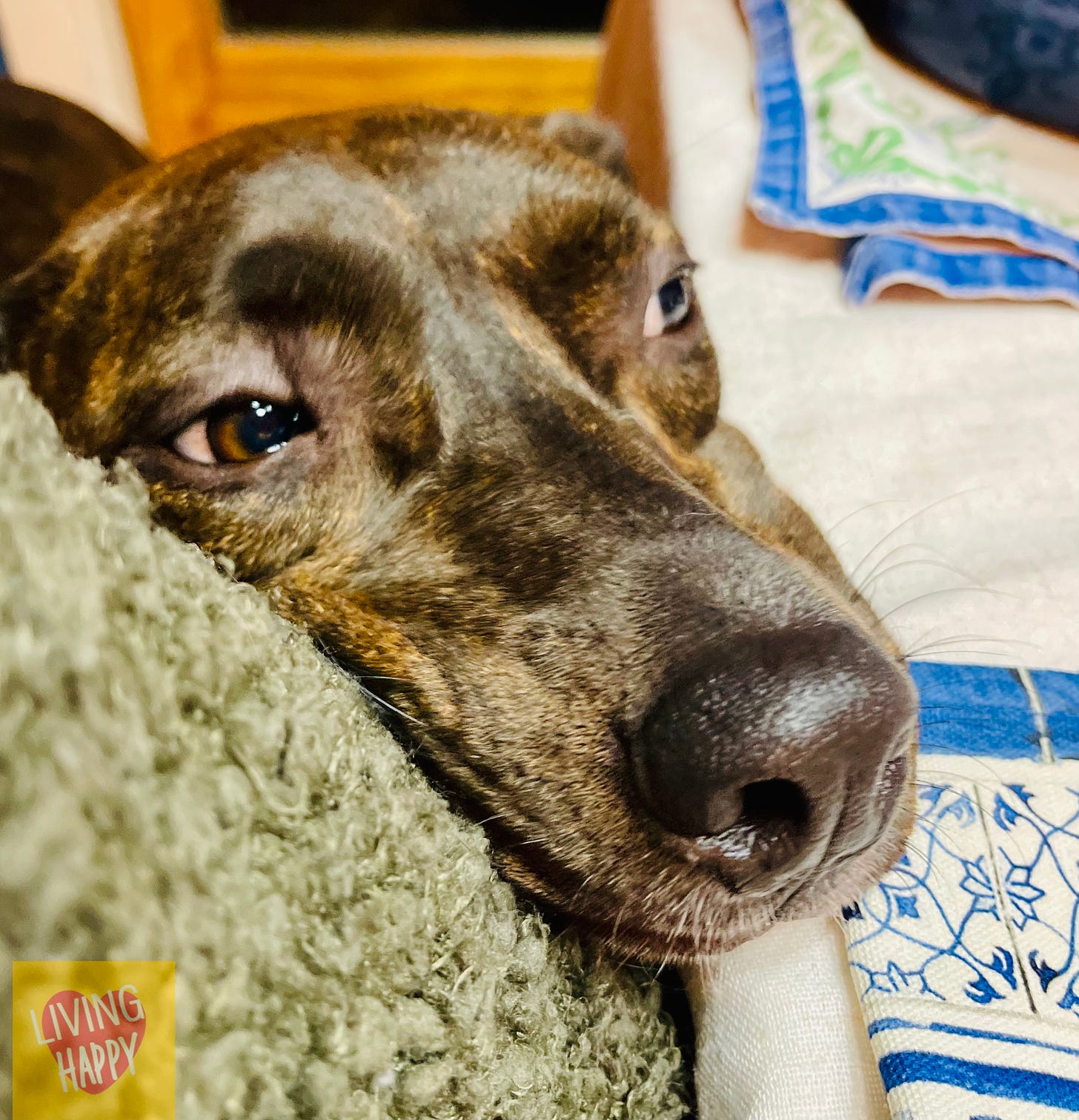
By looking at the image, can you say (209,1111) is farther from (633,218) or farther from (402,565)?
(633,218)

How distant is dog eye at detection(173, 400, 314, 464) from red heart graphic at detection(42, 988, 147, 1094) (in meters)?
0.82

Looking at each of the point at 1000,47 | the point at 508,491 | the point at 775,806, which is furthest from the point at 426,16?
the point at 775,806

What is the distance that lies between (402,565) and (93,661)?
1.98ft

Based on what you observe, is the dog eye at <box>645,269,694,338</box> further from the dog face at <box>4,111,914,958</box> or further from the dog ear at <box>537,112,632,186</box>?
the dog ear at <box>537,112,632,186</box>

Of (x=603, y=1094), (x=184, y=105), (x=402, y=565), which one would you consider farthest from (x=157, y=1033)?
(x=184, y=105)

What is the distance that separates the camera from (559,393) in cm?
124

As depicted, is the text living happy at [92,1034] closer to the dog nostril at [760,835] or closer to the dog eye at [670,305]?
the dog nostril at [760,835]

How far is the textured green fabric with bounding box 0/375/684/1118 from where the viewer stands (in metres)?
0.51

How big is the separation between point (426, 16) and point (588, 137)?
4208 millimetres

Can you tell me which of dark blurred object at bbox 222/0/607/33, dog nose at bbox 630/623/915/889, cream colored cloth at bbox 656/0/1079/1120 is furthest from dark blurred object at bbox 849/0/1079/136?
dark blurred object at bbox 222/0/607/33

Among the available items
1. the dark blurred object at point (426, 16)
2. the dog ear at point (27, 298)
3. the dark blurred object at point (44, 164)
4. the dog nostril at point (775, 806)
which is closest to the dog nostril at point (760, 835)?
the dog nostril at point (775, 806)

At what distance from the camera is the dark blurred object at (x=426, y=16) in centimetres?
524

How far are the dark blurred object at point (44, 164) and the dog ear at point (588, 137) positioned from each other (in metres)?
1.08

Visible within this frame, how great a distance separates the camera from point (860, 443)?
164 centimetres
